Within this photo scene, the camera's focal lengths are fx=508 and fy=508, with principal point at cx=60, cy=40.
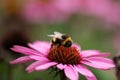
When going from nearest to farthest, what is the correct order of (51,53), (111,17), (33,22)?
1. (51,53)
2. (33,22)
3. (111,17)

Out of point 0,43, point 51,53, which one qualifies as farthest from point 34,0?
point 51,53

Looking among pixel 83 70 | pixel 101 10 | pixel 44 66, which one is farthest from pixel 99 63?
pixel 101 10

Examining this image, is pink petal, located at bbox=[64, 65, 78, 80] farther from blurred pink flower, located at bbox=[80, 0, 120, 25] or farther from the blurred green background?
blurred pink flower, located at bbox=[80, 0, 120, 25]

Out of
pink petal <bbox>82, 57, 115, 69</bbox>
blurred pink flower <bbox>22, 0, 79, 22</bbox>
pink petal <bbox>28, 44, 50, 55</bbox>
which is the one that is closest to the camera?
pink petal <bbox>82, 57, 115, 69</bbox>

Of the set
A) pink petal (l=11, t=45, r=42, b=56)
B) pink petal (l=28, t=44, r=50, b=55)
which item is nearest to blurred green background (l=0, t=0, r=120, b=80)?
pink petal (l=28, t=44, r=50, b=55)

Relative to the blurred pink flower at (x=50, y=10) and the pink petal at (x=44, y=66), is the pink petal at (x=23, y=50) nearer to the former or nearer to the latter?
the pink petal at (x=44, y=66)

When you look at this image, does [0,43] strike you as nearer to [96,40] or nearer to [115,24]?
[96,40]

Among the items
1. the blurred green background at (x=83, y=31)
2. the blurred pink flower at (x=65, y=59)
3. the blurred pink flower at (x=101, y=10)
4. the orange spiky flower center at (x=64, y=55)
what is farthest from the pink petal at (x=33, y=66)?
the blurred pink flower at (x=101, y=10)

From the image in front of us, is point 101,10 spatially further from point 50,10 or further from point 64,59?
point 64,59
